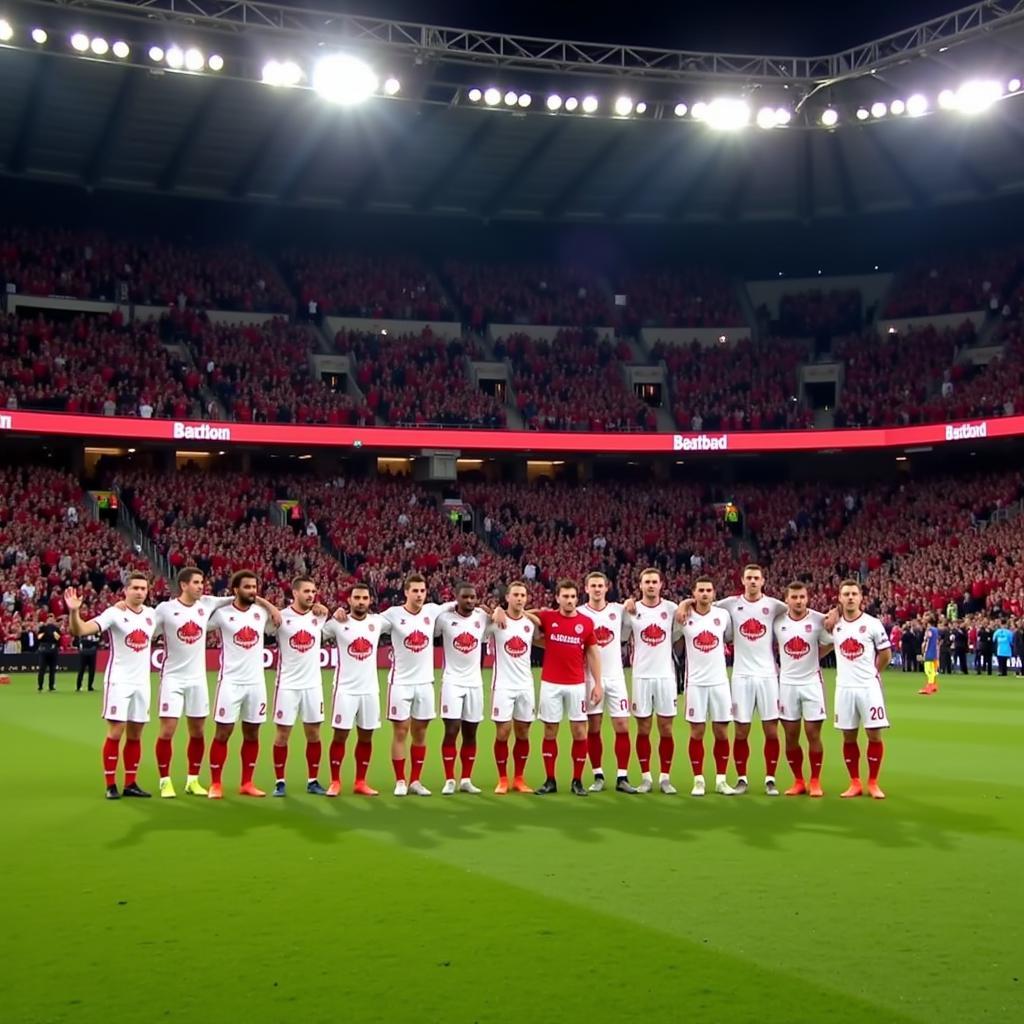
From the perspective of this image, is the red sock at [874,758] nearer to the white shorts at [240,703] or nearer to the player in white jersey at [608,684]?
the player in white jersey at [608,684]

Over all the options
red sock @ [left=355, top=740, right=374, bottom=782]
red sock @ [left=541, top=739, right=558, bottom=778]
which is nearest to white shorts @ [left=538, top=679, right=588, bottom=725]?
red sock @ [left=541, top=739, right=558, bottom=778]

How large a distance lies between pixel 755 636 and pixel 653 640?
112 cm

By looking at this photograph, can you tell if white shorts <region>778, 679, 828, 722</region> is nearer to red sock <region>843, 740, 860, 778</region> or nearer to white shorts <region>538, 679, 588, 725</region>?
red sock <region>843, 740, 860, 778</region>

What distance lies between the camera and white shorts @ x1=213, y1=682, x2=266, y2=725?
14.2 metres

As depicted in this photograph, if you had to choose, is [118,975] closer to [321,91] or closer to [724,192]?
[321,91]

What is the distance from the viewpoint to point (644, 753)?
14422mm

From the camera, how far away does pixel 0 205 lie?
5134cm

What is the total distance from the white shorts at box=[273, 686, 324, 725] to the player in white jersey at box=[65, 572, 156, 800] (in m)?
1.40

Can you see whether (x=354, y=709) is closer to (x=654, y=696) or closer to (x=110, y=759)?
(x=110, y=759)

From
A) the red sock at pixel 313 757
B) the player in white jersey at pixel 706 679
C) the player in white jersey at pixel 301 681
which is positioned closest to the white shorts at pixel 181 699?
the player in white jersey at pixel 301 681

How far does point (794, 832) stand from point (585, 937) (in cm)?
409

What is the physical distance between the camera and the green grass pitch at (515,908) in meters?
6.86

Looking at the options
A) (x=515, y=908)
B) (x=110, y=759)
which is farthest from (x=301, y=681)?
(x=515, y=908)

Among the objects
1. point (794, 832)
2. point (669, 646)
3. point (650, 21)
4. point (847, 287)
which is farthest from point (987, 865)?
point (847, 287)
